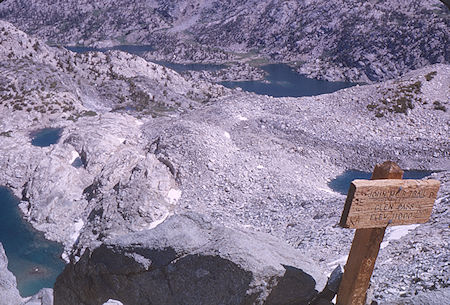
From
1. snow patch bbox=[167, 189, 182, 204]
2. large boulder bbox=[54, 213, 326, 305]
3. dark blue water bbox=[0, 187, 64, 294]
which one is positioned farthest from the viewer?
snow patch bbox=[167, 189, 182, 204]

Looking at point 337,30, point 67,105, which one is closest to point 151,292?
point 67,105

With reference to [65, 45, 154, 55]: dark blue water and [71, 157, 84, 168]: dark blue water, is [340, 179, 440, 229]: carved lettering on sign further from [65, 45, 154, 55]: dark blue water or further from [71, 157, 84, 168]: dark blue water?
[65, 45, 154, 55]: dark blue water

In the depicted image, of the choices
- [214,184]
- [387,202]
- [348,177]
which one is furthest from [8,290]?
[348,177]

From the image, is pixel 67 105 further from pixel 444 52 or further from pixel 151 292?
pixel 444 52

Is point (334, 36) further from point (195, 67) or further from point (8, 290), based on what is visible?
point (8, 290)

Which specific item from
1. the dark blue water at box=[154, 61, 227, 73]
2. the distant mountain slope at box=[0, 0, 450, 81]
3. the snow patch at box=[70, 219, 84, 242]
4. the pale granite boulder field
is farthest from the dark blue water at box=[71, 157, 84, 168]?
the dark blue water at box=[154, 61, 227, 73]

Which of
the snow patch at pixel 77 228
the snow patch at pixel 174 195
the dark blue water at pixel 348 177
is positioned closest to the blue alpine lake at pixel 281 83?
the dark blue water at pixel 348 177
